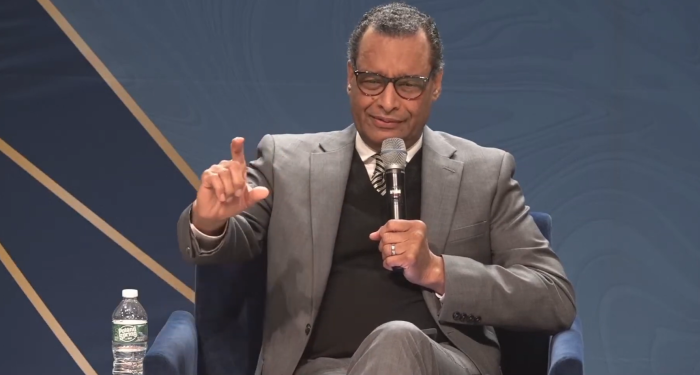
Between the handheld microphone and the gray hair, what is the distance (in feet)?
1.35

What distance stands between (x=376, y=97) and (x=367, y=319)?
564 mm

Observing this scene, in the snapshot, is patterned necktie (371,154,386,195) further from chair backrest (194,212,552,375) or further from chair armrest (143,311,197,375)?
chair armrest (143,311,197,375)

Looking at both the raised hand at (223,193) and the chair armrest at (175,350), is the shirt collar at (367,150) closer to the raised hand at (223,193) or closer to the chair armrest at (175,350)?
the raised hand at (223,193)

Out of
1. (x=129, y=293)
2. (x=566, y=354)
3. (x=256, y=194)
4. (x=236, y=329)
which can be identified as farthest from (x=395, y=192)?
(x=129, y=293)

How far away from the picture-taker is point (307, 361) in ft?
8.09

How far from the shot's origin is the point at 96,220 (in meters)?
3.46

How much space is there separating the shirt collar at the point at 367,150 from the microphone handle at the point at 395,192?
0.46m

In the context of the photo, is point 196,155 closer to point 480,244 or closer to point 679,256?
point 480,244

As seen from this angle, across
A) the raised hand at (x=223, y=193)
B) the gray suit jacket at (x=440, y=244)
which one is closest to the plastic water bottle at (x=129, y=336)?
the gray suit jacket at (x=440, y=244)

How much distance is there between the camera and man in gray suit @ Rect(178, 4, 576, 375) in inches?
95.0

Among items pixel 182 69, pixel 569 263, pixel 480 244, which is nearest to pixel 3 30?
pixel 182 69

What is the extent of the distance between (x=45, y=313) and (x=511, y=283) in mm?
1817

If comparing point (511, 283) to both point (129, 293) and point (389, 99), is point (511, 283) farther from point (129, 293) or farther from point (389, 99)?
point (129, 293)

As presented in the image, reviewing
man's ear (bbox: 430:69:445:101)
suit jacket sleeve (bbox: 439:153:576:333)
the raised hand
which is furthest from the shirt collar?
the raised hand
